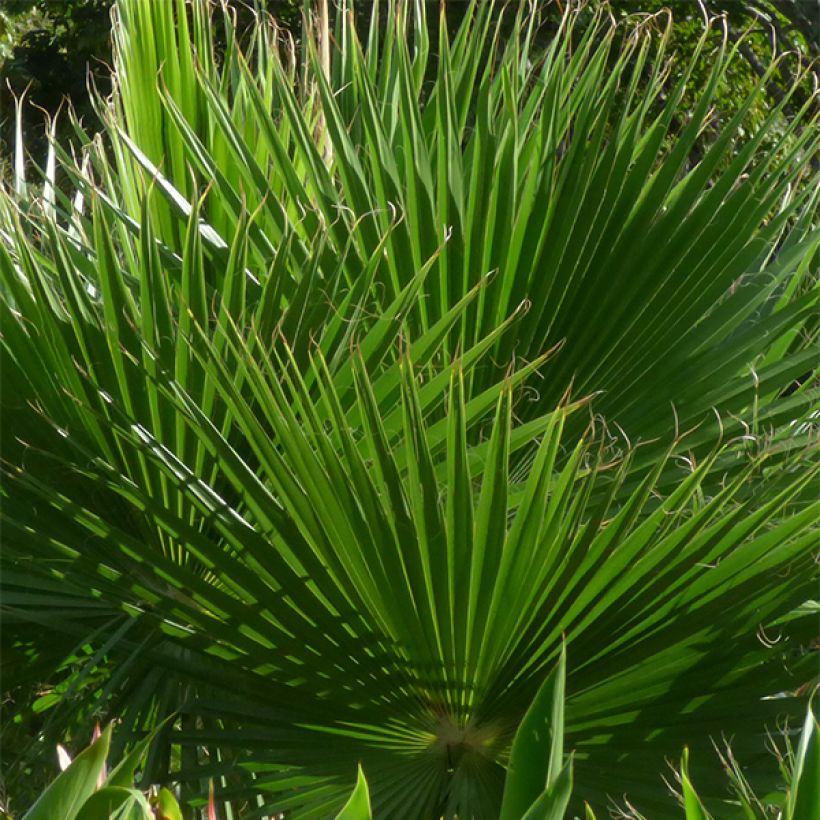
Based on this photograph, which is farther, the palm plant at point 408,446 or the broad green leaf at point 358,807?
the palm plant at point 408,446

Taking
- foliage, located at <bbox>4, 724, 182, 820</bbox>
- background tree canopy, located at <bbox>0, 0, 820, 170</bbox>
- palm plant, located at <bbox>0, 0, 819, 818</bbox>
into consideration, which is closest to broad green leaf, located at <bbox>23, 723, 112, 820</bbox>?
foliage, located at <bbox>4, 724, 182, 820</bbox>

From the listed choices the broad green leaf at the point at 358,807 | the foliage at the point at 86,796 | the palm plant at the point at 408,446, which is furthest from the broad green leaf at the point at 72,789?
the palm plant at the point at 408,446

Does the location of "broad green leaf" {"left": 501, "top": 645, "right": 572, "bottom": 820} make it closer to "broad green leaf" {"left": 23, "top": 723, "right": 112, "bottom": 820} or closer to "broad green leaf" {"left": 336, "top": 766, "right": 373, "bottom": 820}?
"broad green leaf" {"left": 336, "top": 766, "right": 373, "bottom": 820}

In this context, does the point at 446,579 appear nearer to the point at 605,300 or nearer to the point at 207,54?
the point at 605,300

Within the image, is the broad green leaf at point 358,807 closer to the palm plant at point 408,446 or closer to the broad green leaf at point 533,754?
the broad green leaf at point 533,754

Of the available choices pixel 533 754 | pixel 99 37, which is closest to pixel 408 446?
pixel 533 754

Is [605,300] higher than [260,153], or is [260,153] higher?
[605,300]

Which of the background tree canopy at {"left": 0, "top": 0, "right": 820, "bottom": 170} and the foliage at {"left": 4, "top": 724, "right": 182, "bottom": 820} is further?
the background tree canopy at {"left": 0, "top": 0, "right": 820, "bottom": 170}

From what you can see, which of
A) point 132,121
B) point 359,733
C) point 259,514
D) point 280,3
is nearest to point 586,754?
point 359,733

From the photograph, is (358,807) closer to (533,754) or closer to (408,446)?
(533,754)
